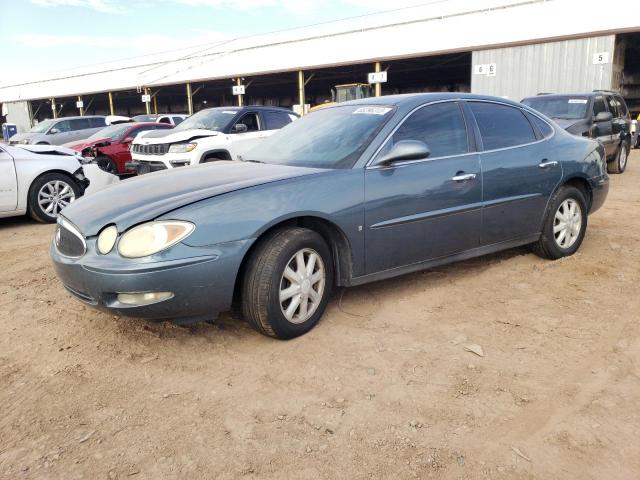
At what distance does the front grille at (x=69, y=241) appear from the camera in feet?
10.4

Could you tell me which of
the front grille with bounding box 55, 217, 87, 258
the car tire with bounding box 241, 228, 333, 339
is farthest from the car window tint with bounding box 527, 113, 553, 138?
the front grille with bounding box 55, 217, 87, 258

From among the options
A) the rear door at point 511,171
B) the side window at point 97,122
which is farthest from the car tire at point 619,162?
the side window at point 97,122

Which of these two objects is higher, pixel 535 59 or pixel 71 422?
pixel 535 59

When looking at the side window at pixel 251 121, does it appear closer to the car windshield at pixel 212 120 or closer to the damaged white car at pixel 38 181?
the car windshield at pixel 212 120

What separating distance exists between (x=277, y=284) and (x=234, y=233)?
0.40 metres

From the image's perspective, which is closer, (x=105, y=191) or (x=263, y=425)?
(x=263, y=425)

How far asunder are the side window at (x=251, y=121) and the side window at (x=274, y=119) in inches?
7.0

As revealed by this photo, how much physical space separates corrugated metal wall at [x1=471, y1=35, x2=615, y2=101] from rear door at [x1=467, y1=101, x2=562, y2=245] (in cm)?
1606

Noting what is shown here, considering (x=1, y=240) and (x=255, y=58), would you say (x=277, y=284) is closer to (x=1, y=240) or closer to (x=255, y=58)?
(x=1, y=240)

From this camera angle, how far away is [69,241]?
330 cm

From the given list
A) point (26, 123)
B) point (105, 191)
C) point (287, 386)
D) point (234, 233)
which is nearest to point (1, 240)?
point (105, 191)

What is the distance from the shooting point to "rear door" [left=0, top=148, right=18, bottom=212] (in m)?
6.96

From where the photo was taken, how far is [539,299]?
401cm

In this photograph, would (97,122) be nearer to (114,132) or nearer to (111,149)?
(114,132)
